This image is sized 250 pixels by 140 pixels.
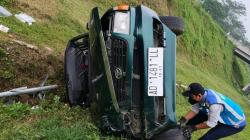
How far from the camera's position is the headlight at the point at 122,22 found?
572cm

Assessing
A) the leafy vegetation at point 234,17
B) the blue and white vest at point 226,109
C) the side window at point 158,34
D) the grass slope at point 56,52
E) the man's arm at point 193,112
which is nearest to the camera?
the grass slope at point 56,52

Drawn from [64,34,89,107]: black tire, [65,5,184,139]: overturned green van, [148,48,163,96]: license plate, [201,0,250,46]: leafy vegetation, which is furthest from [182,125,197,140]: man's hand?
[201,0,250,46]: leafy vegetation

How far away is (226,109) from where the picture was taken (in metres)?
6.20

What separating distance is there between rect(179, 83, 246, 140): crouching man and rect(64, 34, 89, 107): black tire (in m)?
1.35

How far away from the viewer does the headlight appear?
18.8ft

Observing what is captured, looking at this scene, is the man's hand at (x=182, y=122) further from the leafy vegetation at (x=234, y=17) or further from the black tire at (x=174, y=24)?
the leafy vegetation at (x=234, y=17)

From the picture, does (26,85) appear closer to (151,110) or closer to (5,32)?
(5,32)

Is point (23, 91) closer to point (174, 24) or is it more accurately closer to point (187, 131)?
point (187, 131)

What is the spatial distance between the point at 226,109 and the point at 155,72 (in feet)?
4.02

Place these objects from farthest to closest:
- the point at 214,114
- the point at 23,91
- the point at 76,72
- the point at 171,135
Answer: the point at 76,72
the point at 23,91
the point at 214,114
the point at 171,135

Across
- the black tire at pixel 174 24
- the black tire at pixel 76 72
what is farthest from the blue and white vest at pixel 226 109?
the black tire at pixel 76 72

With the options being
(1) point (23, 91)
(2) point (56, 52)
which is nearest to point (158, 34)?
(1) point (23, 91)

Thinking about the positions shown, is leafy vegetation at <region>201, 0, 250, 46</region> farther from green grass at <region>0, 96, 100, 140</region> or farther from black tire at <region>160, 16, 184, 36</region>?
green grass at <region>0, 96, 100, 140</region>

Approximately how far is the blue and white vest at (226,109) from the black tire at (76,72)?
62.3 inches
